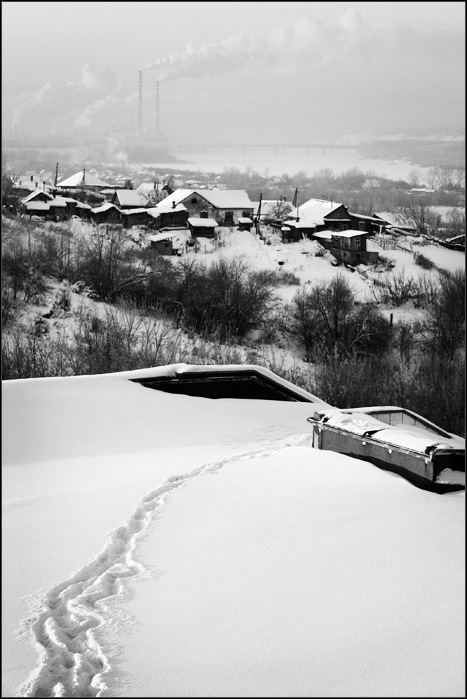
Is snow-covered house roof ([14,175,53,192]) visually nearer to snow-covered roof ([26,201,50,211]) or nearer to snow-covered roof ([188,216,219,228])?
snow-covered roof ([26,201,50,211])

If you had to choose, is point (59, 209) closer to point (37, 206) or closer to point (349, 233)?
point (37, 206)

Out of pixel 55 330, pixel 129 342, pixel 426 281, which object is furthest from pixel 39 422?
pixel 426 281

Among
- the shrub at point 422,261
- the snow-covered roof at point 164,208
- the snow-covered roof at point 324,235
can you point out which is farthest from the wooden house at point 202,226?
the shrub at point 422,261

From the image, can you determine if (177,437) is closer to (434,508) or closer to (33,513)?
(33,513)

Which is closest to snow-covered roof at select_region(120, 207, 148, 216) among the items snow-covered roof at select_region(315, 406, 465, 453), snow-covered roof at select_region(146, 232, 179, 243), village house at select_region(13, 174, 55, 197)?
snow-covered roof at select_region(146, 232, 179, 243)

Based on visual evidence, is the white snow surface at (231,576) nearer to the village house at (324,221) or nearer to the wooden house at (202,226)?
the wooden house at (202,226)

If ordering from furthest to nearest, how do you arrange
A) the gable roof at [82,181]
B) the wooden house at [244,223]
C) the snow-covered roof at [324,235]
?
the gable roof at [82,181] < the snow-covered roof at [324,235] < the wooden house at [244,223]
